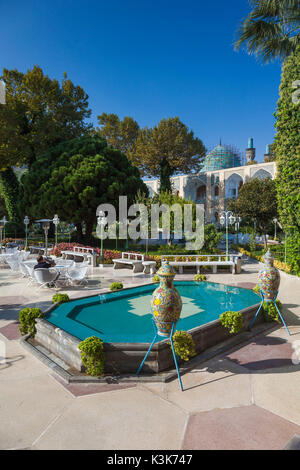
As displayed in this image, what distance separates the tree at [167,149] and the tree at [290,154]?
25.7 meters

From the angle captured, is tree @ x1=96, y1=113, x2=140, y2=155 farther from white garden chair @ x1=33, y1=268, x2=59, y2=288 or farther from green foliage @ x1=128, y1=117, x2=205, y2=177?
white garden chair @ x1=33, y1=268, x2=59, y2=288

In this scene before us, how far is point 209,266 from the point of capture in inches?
572

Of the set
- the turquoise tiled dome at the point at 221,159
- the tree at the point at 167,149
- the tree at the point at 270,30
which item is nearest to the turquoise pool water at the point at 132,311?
the tree at the point at 270,30

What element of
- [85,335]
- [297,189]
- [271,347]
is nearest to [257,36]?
[297,189]

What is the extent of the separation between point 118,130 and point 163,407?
138ft

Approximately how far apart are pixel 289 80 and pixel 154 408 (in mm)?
13527

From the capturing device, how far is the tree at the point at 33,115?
2658 cm

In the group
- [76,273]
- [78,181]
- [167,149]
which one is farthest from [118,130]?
[76,273]

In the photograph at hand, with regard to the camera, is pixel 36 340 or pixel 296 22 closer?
pixel 36 340

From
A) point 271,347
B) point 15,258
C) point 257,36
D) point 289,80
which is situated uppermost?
point 257,36

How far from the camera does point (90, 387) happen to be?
404cm

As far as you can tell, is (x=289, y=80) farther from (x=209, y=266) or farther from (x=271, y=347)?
(x=271, y=347)

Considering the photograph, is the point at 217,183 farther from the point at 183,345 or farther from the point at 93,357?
the point at 93,357

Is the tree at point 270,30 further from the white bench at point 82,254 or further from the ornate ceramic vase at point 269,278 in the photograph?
the white bench at point 82,254
